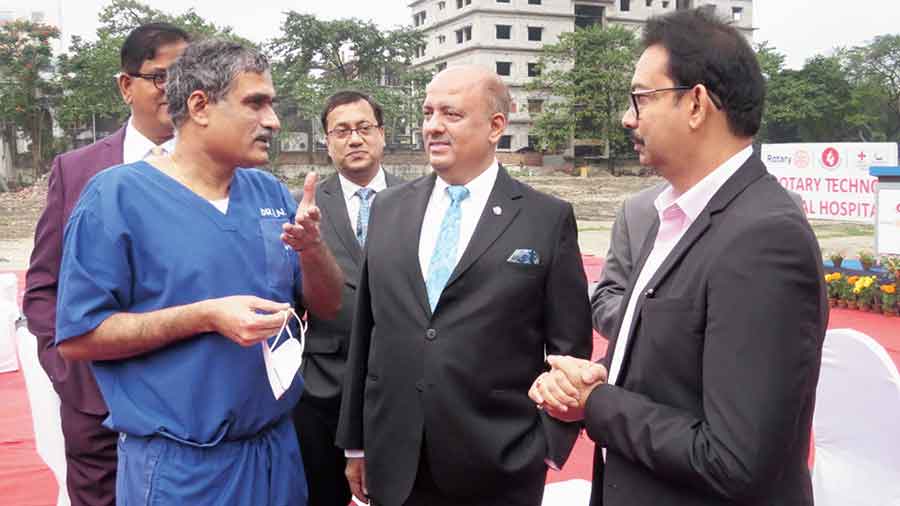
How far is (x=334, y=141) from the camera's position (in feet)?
10.6

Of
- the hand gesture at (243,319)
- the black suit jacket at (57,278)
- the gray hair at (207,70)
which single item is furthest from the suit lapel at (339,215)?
the hand gesture at (243,319)

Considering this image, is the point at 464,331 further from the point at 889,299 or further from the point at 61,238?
the point at 889,299

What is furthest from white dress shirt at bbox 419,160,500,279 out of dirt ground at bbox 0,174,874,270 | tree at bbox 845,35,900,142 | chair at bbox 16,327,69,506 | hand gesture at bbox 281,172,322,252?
tree at bbox 845,35,900,142

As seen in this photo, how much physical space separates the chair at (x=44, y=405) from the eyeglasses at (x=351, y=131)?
1325 mm

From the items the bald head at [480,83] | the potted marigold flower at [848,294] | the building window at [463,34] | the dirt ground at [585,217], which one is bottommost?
the dirt ground at [585,217]

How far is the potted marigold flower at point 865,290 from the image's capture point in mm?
8594

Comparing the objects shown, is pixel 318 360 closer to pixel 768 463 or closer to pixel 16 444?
pixel 768 463

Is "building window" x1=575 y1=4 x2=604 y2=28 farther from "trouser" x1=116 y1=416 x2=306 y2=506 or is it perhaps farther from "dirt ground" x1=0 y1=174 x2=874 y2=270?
"trouser" x1=116 y1=416 x2=306 y2=506

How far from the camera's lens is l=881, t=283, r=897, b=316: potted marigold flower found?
326 inches

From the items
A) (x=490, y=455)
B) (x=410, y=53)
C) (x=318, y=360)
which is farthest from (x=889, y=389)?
(x=410, y=53)

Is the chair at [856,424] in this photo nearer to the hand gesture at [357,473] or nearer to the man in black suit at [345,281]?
the hand gesture at [357,473]

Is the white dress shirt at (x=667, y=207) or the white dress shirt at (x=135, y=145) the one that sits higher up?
the white dress shirt at (x=135, y=145)

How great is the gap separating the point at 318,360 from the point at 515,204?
104cm

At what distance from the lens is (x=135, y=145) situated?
93.4 inches
